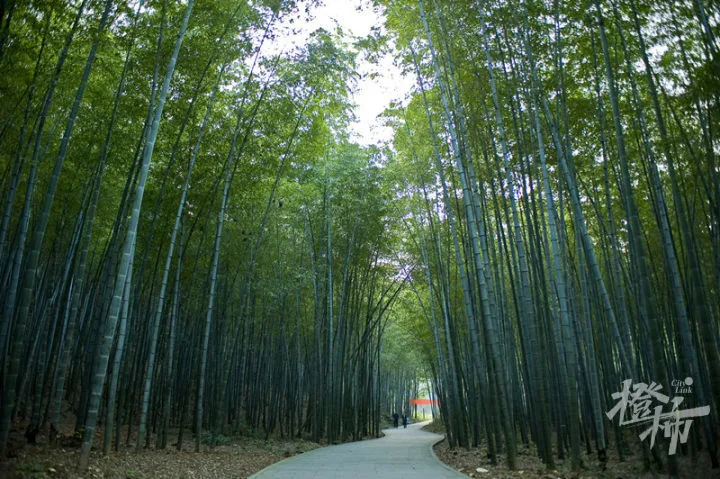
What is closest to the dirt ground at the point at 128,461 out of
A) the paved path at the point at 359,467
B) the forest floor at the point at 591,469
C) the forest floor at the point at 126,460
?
the forest floor at the point at 126,460

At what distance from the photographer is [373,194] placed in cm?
908

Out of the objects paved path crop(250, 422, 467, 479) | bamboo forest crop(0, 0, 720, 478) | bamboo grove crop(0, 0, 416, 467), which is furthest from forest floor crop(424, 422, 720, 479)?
bamboo grove crop(0, 0, 416, 467)

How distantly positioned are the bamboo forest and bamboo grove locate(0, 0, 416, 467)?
2.0 inches

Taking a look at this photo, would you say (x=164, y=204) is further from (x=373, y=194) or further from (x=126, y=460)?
(x=373, y=194)

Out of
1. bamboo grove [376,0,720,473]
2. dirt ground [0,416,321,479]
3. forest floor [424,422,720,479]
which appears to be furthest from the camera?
forest floor [424,422,720,479]

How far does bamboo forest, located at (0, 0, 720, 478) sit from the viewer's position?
3.76 meters

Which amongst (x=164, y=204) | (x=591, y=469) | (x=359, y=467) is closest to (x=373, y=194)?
(x=164, y=204)

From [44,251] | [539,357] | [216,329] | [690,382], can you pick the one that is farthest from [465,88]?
[44,251]

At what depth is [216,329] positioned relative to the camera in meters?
8.44

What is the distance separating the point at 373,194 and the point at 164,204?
406cm

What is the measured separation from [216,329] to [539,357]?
5.91m

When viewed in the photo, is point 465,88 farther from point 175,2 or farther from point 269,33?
point 175,2

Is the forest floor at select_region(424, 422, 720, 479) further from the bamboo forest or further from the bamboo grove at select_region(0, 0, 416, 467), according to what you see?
the bamboo grove at select_region(0, 0, 416, 467)

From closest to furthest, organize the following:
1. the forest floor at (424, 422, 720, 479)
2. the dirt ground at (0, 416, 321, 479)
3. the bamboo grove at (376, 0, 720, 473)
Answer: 1. the dirt ground at (0, 416, 321, 479)
2. the bamboo grove at (376, 0, 720, 473)
3. the forest floor at (424, 422, 720, 479)
